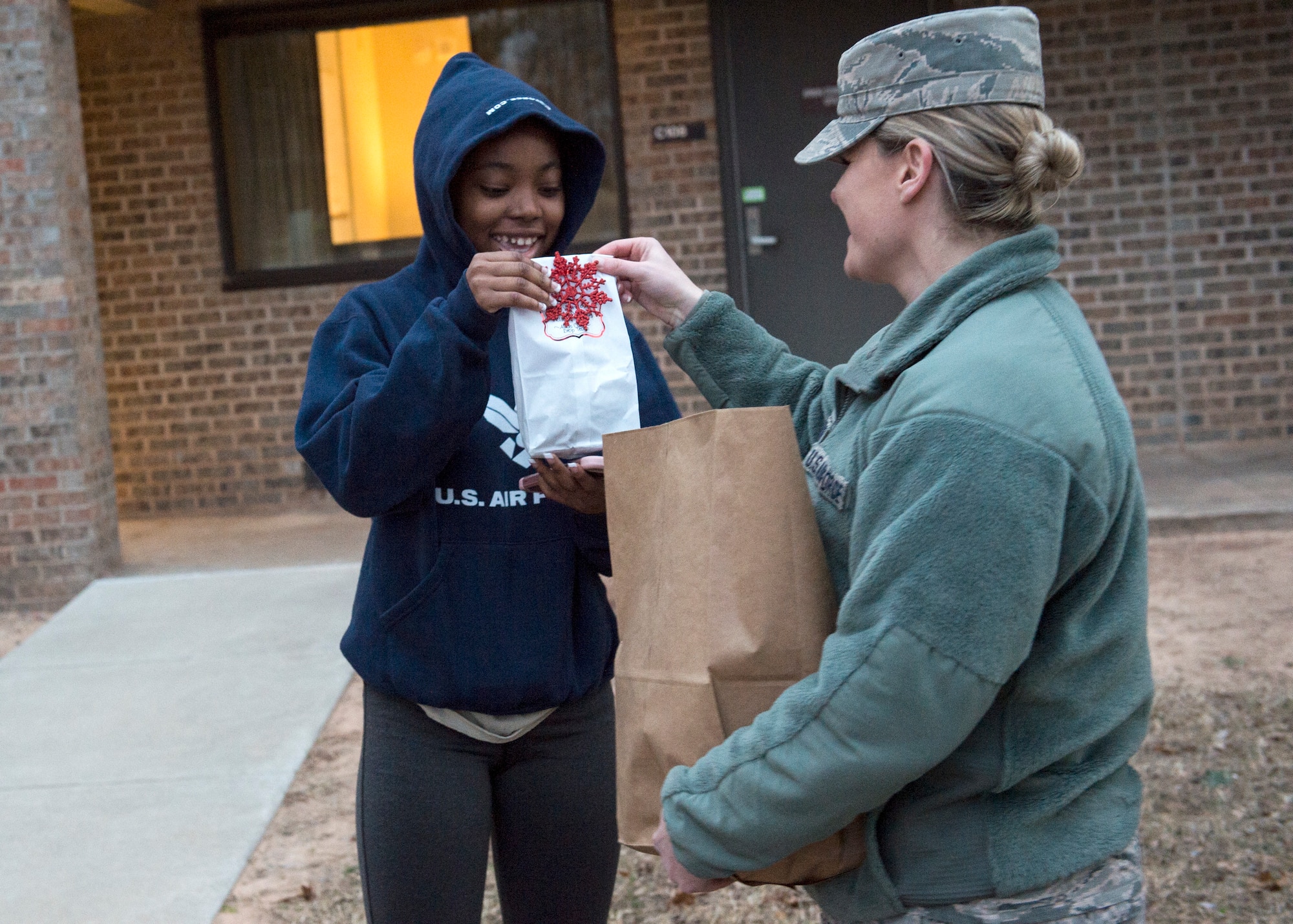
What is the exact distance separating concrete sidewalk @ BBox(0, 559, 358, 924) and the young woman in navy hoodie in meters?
1.71

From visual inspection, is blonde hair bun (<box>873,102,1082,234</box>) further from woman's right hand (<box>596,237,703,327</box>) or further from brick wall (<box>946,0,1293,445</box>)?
brick wall (<box>946,0,1293,445</box>)

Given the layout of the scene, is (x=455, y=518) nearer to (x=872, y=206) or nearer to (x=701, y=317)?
(x=701, y=317)

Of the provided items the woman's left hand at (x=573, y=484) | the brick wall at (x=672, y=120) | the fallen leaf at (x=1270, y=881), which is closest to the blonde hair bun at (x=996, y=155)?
the woman's left hand at (x=573, y=484)

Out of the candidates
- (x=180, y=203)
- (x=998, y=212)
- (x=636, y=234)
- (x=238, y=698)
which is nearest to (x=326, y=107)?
(x=180, y=203)

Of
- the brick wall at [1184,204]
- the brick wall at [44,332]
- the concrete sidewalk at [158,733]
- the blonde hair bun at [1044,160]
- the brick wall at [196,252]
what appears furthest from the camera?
the brick wall at [196,252]

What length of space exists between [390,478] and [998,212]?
0.97 metres

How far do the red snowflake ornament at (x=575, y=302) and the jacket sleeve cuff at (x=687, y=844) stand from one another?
2.43 feet

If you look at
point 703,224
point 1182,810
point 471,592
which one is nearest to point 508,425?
point 471,592

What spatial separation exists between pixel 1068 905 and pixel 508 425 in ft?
3.66

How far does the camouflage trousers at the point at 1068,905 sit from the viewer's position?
1.47 meters

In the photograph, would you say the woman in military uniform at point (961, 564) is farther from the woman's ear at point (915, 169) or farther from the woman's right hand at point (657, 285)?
the woman's right hand at point (657, 285)

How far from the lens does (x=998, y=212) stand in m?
1.51

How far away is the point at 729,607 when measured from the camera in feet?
4.98

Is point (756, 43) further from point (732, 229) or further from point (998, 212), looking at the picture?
point (998, 212)
